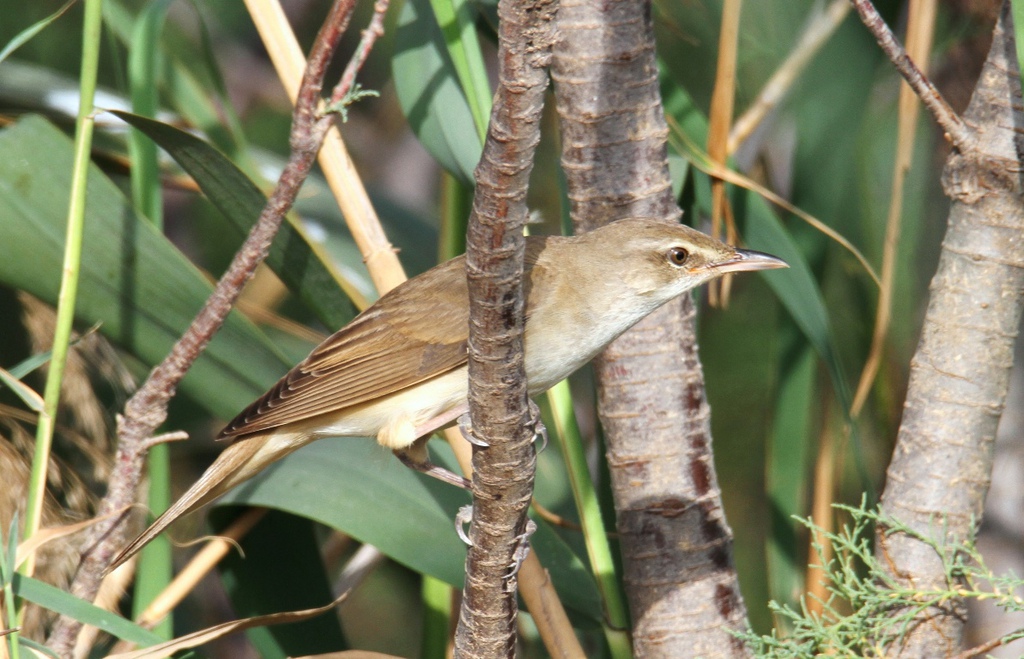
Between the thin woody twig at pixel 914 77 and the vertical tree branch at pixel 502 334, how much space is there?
31.2 inches

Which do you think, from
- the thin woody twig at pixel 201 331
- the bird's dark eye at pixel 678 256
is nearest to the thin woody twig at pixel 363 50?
the thin woody twig at pixel 201 331

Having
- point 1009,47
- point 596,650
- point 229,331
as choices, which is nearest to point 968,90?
point 1009,47

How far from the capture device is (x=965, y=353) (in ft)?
6.22

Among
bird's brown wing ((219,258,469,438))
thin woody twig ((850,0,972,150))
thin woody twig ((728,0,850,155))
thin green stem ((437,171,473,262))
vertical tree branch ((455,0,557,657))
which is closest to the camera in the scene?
vertical tree branch ((455,0,557,657))

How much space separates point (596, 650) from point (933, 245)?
181 centimetres

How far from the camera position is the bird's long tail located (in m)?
1.93

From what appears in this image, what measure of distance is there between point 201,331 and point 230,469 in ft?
1.12

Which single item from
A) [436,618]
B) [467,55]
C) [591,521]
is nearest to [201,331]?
[467,55]

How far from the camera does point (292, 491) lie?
210 cm

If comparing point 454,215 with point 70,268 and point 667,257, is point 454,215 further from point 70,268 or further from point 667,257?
point 70,268

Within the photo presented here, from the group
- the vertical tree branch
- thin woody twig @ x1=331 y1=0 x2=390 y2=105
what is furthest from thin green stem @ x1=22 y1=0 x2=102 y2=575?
the vertical tree branch

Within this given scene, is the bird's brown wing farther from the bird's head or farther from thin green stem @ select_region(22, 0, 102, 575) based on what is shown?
thin green stem @ select_region(22, 0, 102, 575)

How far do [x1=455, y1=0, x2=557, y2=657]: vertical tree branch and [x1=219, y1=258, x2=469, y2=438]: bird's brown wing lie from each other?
1.95 feet

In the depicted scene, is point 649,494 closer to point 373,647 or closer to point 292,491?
point 292,491
